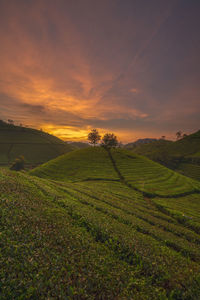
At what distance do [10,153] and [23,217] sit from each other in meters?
183

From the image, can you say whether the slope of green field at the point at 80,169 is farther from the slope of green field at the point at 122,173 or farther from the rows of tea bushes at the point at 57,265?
the rows of tea bushes at the point at 57,265

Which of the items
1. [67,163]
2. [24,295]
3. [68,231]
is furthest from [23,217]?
[67,163]

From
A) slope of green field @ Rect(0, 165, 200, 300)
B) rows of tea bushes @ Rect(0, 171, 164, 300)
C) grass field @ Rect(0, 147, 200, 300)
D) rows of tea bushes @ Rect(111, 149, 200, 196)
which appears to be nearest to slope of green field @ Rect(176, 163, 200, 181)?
rows of tea bushes @ Rect(111, 149, 200, 196)

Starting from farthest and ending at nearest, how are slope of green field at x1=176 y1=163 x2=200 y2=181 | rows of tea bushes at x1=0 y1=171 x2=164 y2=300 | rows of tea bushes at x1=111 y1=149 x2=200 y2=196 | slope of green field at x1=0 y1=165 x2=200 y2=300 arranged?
slope of green field at x1=176 y1=163 x2=200 y2=181, rows of tea bushes at x1=111 y1=149 x2=200 y2=196, slope of green field at x1=0 y1=165 x2=200 y2=300, rows of tea bushes at x1=0 y1=171 x2=164 y2=300

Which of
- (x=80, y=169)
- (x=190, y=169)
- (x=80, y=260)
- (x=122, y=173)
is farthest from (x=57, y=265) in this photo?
(x=190, y=169)

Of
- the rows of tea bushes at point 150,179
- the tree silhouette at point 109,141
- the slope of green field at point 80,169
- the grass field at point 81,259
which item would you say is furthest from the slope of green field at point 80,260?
the tree silhouette at point 109,141

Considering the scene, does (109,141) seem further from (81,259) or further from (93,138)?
(81,259)

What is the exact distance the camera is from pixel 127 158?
281 feet

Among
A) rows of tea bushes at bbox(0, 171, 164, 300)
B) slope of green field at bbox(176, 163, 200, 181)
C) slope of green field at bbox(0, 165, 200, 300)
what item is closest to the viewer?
rows of tea bushes at bbox(0, 171, 164, 300)

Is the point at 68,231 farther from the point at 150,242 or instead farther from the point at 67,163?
the point at 67,163

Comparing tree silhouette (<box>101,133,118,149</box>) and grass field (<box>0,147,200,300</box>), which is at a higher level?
tree silhouette (<box>101,133,118,149</box>)

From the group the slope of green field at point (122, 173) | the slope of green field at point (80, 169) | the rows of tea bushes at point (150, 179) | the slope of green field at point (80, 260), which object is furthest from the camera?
the slope of green field at point (80, 169)

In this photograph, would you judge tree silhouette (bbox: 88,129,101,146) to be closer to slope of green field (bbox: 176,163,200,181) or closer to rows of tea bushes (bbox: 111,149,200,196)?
rows of tea bushes (bbox: 111,149,200,196)

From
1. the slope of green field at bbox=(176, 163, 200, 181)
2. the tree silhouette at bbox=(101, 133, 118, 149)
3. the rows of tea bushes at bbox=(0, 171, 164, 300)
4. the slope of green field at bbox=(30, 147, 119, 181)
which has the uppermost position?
the tree silhouette at bbox=(101, 133, 118, 149)
